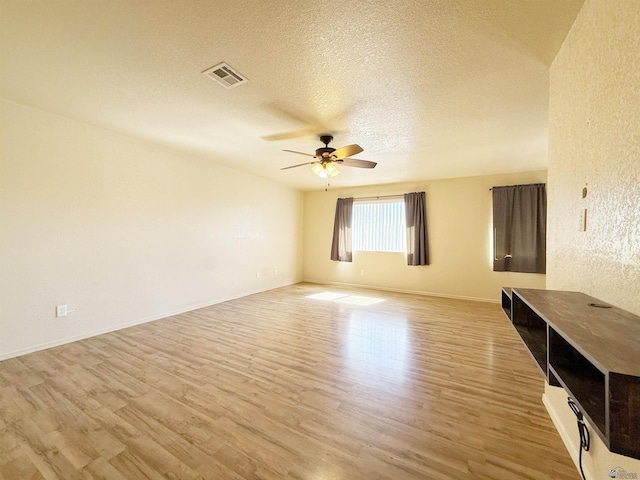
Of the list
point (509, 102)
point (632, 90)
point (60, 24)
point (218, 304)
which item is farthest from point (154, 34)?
point (218, 304)

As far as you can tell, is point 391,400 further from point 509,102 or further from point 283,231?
point 283,231

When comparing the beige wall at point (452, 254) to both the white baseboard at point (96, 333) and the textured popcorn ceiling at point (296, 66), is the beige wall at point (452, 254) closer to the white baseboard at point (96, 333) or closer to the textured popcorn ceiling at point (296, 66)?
the textured popcorn ceiling at point (296, 66)

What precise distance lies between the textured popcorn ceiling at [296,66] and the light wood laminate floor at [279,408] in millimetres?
2452

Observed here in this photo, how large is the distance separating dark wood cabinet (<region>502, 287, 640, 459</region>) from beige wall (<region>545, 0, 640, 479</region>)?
0.17 m

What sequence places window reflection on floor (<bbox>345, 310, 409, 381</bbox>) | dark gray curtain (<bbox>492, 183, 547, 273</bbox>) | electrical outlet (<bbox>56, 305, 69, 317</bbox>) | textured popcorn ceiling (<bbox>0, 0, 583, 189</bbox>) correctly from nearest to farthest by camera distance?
textured popcorn ceiling (<bbox>0, 0, 583, 189</bbox>)
window reflection on floor (<bbox>345, 310, 409, 381</bbox>)
electrical outlet (<bbox>56, 305, 69, 317</bbox>)
dark gray curtain (<bbox>492, 183, 547, 273</bbox>)

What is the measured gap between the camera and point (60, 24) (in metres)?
Answer: 1.57

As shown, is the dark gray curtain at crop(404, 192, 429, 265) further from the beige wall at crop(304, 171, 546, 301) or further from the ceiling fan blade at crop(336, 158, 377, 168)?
the ceiling fan blade at crop(336, 158, 377, 168)

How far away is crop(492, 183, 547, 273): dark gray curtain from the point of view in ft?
14.9

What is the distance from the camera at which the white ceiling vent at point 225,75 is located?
195 centimetres

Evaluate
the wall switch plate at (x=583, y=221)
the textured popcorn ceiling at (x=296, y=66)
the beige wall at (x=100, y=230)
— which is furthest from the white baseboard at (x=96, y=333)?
the wall switch plate at (x=583, y=221)

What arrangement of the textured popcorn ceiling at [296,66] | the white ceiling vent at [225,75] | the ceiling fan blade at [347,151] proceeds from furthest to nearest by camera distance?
the ceiling fan blade at [347,151] → the white ceiling vent at [225,75] → the textured popcorn ceiling at [296,66]

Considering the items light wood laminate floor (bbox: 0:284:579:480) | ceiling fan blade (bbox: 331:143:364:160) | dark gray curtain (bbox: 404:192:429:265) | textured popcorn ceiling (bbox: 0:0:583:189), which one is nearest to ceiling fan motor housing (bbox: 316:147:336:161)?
ceiling fan blade (bbox: 331:143:364:160)

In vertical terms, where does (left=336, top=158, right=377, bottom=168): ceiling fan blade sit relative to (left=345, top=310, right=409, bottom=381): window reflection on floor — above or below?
above

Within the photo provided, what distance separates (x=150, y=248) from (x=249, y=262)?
1.98 meters
